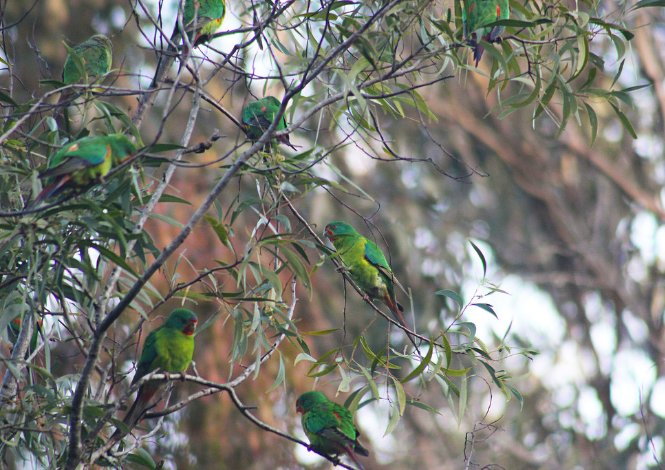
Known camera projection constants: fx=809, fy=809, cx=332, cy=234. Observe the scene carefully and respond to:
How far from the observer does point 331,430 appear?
3.92m

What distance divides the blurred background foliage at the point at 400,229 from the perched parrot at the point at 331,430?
0.33m

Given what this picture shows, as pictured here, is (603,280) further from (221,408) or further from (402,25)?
(402,25)

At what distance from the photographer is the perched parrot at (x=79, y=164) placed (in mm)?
2746

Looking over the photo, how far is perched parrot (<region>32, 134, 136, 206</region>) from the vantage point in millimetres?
2746

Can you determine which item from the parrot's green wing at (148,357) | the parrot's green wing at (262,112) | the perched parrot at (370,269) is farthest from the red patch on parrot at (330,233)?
the parrot's green wing at (148,357)

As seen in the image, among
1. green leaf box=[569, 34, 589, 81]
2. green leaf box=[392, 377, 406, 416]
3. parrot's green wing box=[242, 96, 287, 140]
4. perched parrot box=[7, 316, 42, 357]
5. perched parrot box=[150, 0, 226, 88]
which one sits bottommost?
green leaf box=[392, 377, 406, 416]

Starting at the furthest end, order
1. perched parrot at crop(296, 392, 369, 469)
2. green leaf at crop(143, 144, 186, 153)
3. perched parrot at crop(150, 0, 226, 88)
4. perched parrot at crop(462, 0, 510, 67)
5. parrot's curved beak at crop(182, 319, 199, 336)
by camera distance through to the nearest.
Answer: perched parrot at crop(296, 392, 369, 469) < perched parrot at crop(150, 0, 226, 88) < parrot's curved beak at crop(182, 319, 199, 336) < perched parrot at crop(462, 0, 510, 67) < green leaf at crop(143, 144, 186, 153)

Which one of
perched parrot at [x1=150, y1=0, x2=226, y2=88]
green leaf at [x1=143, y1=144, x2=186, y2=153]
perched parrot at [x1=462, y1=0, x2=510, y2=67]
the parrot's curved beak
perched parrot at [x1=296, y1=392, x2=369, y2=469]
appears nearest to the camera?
green leaf at [x1=143, y1=144, x2=186, y2=153]

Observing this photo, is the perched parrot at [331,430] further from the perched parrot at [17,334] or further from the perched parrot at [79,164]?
the perched parrot at [79,164]

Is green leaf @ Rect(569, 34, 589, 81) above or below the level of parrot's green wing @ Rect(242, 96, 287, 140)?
below

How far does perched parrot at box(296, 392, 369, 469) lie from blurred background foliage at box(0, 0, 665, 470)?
333 mm

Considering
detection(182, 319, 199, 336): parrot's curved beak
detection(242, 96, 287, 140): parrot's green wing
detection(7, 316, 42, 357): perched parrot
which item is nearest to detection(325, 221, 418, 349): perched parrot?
detection(242, 96, 287, 140): parrot's green wing

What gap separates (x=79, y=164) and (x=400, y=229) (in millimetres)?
6614

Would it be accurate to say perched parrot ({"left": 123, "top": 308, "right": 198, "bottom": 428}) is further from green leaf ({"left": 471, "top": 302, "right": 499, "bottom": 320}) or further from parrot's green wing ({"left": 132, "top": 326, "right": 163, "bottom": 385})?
green leaf ({"left": 471, "top": 302, "right": 499, "bottom": 320})
